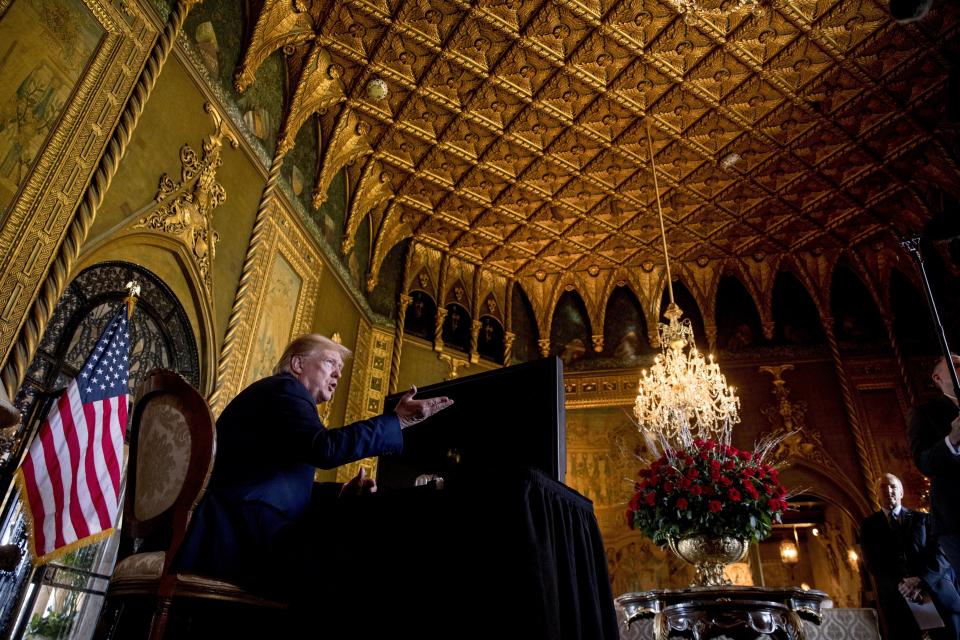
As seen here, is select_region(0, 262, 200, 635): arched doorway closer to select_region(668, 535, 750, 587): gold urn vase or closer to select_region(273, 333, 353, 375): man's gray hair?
select_region(273, 333, 353, 375): man's gray hair

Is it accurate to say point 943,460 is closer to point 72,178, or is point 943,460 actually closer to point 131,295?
point 72,178

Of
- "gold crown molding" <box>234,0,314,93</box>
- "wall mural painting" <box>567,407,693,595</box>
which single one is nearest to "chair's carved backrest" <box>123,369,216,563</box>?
"gold crown molding" <box>234,0,314,93</box>

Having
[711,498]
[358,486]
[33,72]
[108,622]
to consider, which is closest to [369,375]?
[33,72]

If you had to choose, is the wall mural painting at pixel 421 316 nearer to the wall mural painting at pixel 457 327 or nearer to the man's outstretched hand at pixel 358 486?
the wall mural painting at pixel 457 327

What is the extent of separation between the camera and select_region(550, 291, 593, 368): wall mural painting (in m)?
11.7

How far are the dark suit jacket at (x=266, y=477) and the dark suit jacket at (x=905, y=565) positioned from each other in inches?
160

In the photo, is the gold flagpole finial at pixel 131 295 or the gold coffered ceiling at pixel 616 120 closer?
the gold flagpole finial at pixel 131 295

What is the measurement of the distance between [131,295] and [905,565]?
6182 millimetres

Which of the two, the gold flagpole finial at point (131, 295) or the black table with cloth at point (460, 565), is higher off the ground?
the gold flagpole finial at point (131, 295)

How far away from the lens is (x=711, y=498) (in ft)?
13.3

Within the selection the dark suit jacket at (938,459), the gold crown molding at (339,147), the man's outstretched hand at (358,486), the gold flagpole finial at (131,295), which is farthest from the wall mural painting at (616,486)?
the man's outstretched hand at (358,486)

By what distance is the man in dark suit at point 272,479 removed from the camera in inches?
69.1

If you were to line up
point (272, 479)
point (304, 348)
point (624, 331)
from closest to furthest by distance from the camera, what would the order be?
point (272, 479), point (304, 348), point (624, 331)

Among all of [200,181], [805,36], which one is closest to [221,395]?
[200,181]
